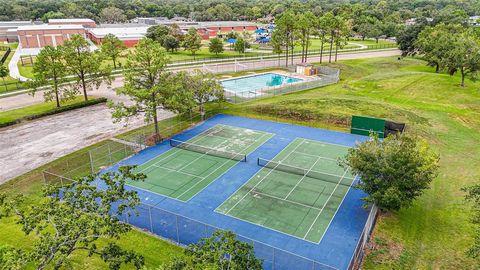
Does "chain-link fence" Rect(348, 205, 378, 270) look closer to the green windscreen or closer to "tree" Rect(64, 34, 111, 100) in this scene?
the green windscreen

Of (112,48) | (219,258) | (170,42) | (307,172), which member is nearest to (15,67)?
(112,48)

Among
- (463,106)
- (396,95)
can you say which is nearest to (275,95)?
(396,95)

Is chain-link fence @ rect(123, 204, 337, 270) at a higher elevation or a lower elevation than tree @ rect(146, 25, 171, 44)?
lower

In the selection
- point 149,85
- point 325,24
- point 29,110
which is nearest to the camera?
point 149,85

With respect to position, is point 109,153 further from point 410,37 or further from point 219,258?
point 410,37

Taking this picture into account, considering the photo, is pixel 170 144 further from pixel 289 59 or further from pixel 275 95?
pixel 289 59

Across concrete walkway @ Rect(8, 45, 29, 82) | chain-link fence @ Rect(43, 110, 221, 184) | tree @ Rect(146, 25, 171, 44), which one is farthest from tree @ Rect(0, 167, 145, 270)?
tree @ Rect(146, 25, 171, 44)
